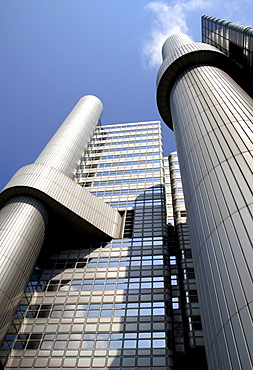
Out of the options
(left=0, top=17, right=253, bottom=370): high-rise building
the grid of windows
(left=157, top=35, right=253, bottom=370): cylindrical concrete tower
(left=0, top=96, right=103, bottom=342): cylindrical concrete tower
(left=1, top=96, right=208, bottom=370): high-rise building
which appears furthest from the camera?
(left=0, top=96, right=103, bottom=342): cylindrical concrete tower

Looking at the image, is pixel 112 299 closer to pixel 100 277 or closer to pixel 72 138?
pixel 100 277

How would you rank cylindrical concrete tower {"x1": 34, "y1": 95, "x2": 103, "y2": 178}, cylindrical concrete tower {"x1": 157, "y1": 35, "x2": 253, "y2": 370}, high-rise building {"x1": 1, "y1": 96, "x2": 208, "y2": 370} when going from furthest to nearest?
1. cylindrical concrete tower {"x1": 34, "y1": 95, "x2": 103, "y2": 178}
2. high-rise building {"x1": 1, "y1": 96, "x2": 208, "y2": 370}
3. cylindrical concrete tower {"x1": 157, "y1": 35, "x2": 253, "y2": 370}

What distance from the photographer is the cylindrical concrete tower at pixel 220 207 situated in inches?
477

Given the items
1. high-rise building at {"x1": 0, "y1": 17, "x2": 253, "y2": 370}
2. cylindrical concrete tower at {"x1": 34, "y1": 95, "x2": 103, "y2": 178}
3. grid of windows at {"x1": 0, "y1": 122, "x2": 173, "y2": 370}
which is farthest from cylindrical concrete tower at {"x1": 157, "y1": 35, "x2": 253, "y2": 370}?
cylindrical concrete tower at {"x1": 34, "y1": 95, "x2": 103, "y2": 178}

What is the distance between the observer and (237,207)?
48.8ft

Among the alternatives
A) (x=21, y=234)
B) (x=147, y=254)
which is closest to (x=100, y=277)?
(x=147, y=254)

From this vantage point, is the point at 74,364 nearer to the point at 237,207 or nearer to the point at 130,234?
the point at 130,234

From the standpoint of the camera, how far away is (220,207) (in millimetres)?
16000

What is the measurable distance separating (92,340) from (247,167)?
20390 mm

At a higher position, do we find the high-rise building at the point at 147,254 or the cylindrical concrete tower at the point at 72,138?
the cylindrical concrete tower at the point at 72,138

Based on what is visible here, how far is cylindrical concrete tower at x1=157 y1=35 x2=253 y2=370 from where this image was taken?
12.1 meters

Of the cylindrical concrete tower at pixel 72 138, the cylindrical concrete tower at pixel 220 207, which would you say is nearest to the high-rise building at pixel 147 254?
the cylindrical concrete tower at pixel 220 207

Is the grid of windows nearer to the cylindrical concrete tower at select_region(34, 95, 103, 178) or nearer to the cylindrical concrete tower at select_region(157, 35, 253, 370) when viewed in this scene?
the cylindrical concrete tower at select_region(34, 95, 103, 178)

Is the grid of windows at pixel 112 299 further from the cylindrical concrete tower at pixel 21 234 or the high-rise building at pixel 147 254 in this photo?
the cylindrical concrete tower at pixel 21 234
